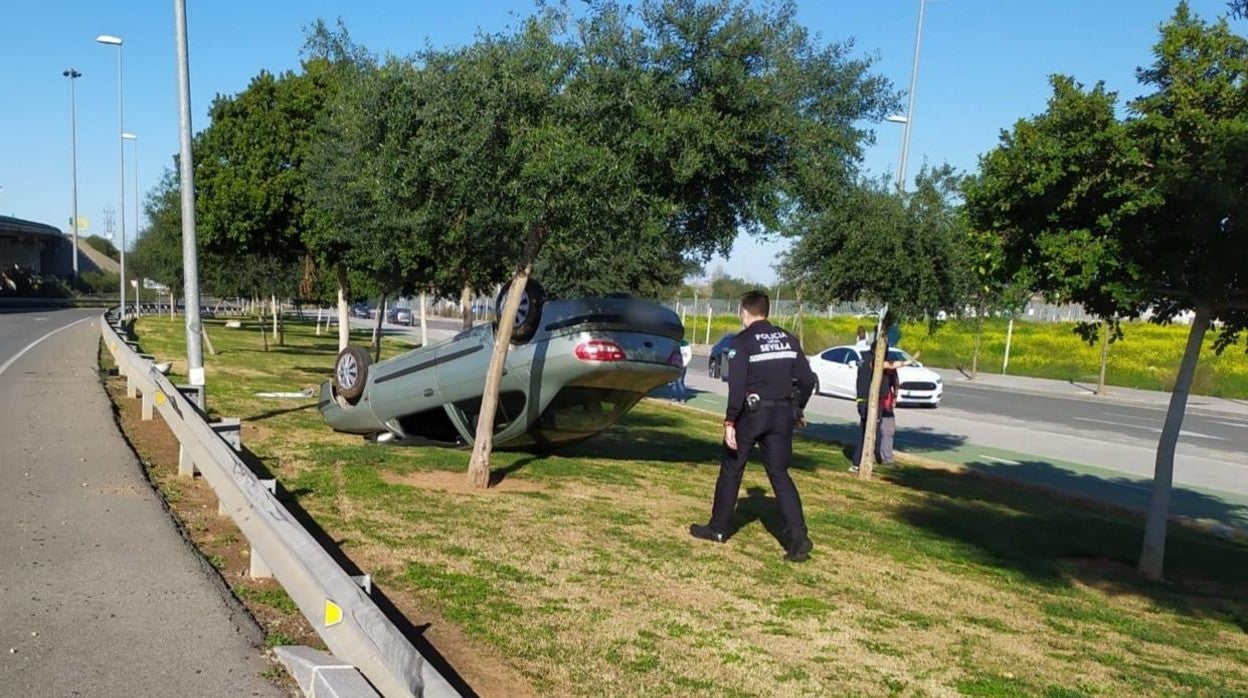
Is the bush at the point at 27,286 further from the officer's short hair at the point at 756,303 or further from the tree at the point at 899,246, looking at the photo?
the officer's short hair at the point at 756,303

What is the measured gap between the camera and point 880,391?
567 inches

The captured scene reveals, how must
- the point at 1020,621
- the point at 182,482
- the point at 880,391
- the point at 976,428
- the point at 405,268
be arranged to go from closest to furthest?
the point at 1020,621 < the point at 182,482 < the point at 880,391 < the point at 405,268 < the point at 976,428

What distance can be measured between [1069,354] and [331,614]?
4421cm

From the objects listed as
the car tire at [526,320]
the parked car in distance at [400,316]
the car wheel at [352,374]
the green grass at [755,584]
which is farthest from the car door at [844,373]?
the parked car in distance at [400,316]

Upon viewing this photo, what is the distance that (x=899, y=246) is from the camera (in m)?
12.6

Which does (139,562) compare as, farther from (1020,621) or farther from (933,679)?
(1020,621)

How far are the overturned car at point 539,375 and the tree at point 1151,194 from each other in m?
3.22

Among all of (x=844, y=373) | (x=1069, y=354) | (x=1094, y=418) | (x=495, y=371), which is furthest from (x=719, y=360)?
(x=495, y=371)

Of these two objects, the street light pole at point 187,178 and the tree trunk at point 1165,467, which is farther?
the street light pole at point 187,178

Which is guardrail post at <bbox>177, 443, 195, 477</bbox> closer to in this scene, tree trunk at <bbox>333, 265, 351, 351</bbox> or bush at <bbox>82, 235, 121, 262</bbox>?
tree trunk at <bbox>333, 265, 351, 351</bbox>

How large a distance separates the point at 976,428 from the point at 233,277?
27.6 metres

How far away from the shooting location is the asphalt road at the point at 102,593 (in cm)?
416

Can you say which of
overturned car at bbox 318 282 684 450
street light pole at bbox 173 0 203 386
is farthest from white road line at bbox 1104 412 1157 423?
street light pole at bbox 173 0 203 386

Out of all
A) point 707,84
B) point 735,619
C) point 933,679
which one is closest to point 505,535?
point 735,619
